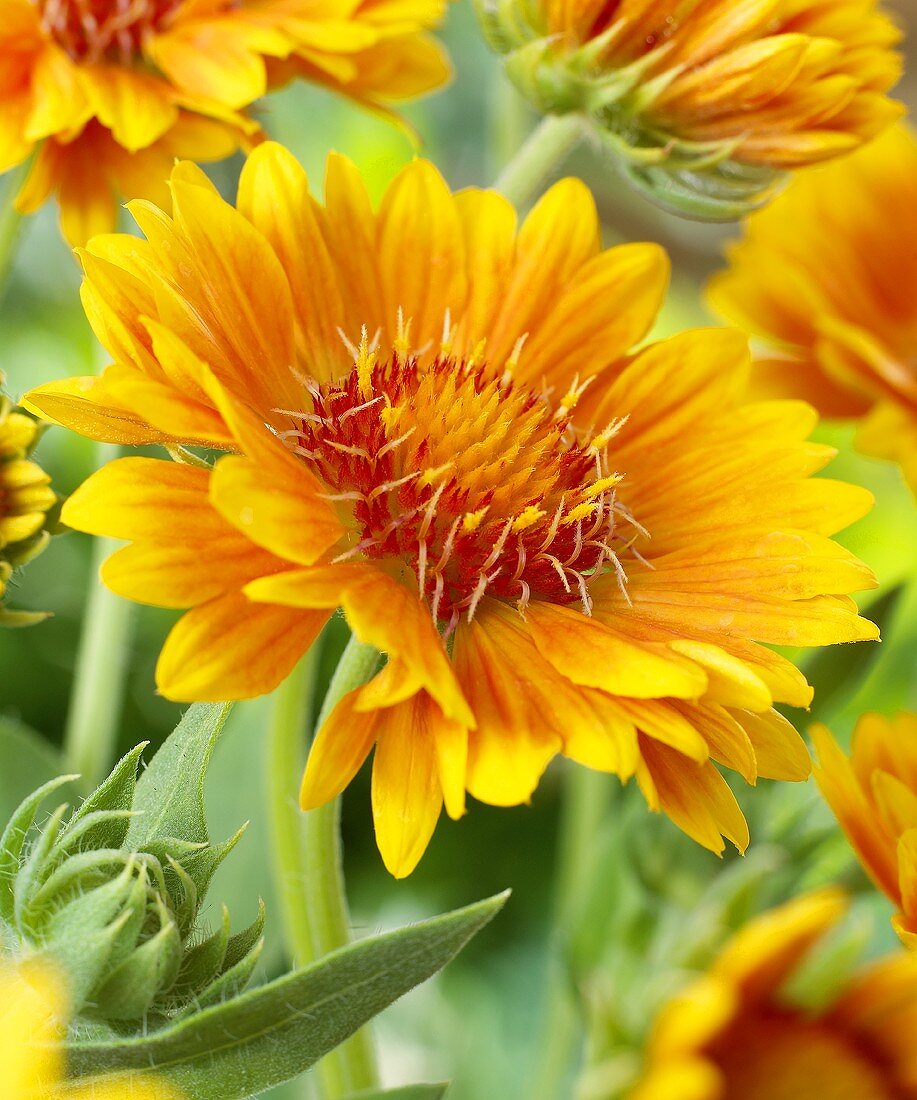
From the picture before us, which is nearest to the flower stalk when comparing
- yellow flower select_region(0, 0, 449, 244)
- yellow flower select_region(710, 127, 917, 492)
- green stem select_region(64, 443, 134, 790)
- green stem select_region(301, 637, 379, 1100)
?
green stem select_region(301, 637, 379, 1100)

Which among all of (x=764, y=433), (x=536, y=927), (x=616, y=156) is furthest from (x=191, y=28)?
(x=536, y=927)

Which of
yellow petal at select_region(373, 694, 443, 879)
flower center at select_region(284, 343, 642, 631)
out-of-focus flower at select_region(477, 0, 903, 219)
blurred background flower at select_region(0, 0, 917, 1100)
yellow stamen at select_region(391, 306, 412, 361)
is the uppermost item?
out-of-focus flower at select_region(477, 0, 903, 219)

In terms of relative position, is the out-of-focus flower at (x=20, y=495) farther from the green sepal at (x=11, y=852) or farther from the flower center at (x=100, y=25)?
the flower center at (x=100, y=25)

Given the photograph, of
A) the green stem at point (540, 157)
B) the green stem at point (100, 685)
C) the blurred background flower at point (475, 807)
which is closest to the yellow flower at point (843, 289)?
the blurred background flower at point (475, 807)

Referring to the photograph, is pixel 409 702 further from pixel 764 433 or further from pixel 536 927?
pixel 536 927

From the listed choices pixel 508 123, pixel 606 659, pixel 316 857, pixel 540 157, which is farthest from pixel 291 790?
pixel 508 123

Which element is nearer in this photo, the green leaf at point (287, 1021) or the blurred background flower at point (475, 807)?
the green leaf at point (287, 1021)

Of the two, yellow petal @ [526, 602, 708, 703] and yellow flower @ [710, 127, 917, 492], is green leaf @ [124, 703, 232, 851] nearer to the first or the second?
yellow petal @ [526, 602, 708, 703]
